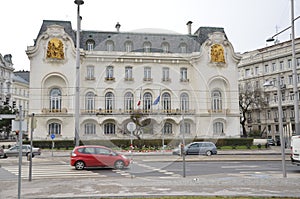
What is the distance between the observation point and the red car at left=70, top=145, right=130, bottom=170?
1997 centimetres

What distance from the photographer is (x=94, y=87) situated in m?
12.8

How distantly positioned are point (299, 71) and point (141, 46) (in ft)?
214

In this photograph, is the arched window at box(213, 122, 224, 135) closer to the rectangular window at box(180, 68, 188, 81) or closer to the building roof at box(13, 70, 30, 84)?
the rectangular window at box(180, 68, 188, 81)

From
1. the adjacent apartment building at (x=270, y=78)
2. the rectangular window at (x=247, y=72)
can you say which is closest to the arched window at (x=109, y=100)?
Answer: the adjacent apartment building at (x=270, y=78)

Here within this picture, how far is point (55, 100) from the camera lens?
50.6 metres

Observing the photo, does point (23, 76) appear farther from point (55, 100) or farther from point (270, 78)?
point (270, 78)

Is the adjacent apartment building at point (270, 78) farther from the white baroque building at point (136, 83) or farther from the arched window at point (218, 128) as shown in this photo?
the arched window at point (218, 128)

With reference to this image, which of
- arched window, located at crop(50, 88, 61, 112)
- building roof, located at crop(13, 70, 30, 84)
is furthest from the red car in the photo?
building roof, located at crop(13, 70, 30, 84)

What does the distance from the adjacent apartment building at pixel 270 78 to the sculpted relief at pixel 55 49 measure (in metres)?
41.8

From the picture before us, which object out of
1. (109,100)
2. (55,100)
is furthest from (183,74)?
(55,100)

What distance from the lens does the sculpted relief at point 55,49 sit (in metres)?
49.8

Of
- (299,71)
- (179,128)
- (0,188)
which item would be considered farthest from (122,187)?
(299,71)

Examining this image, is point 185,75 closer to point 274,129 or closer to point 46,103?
point 46,103

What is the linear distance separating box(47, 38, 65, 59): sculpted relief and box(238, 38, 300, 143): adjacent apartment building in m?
41.8
